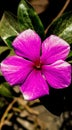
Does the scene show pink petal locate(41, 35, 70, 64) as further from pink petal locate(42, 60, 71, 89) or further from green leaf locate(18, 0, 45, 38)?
green leaf locate(18, 0, 45, 38)

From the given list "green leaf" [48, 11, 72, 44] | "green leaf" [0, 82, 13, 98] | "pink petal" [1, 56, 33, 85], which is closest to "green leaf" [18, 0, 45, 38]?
"green leaf" [48, 11, 72, 44]

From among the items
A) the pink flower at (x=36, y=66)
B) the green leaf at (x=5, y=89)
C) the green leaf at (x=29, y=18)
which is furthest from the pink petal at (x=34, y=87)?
the green leaf at (x=5, y=89)

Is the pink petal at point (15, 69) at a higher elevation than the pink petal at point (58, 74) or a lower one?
higher

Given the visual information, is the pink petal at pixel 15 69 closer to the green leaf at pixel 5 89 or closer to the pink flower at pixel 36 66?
the pink flower at pixel 36 66

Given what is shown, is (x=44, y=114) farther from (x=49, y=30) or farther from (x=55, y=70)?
(x=55, y=70)

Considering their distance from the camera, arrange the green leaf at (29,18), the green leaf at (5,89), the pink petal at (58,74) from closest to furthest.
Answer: the pink petal at (58,74)
the green leaf at (29,18)
the green leaf at (5,89)

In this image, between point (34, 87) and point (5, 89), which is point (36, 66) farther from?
point (5, 89)

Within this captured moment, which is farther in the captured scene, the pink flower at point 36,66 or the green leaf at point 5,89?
the green leaf at point 5,89
